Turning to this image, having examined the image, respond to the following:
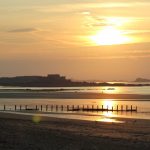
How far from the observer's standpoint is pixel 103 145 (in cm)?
2164

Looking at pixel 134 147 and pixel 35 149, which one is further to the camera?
pixel 134 147

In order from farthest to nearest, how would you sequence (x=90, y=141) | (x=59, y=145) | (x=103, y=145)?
1. (x=90, y=141)
2. (x=103, y=145)
3. (x=59, y=145)

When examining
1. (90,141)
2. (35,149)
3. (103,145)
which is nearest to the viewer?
(35,149)

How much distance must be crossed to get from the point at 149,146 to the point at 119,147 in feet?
5.73

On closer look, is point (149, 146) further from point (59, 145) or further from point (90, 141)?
point (59, 145)

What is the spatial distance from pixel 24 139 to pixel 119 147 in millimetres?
4635

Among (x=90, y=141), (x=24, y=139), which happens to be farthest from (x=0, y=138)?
(x=90, y=141)

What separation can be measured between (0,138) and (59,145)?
291cm

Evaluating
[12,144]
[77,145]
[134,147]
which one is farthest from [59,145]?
[134,147]

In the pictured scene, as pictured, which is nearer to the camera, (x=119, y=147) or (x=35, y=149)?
(x=35, y=149)

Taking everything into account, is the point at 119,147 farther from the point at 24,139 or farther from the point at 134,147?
the point at 24,139

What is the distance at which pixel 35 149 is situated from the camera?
18.1 metres

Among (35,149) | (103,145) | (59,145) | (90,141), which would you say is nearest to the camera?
(35,149)

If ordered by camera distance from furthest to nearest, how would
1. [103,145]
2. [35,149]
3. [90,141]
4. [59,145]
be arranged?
[90,141]
[103,145]
[59,145]
[35,149]
